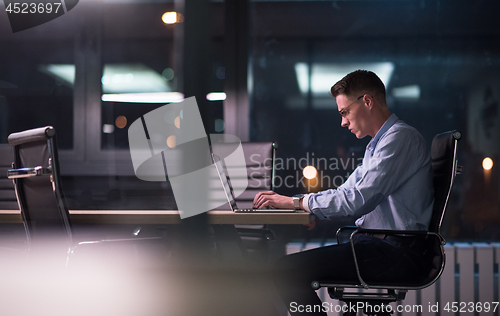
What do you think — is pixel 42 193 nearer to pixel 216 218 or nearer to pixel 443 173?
pixel 216 218

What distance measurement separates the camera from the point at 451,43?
3562 millimetres

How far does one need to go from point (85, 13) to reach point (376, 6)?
2905 mm

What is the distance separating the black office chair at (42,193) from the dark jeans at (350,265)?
2.15 feet

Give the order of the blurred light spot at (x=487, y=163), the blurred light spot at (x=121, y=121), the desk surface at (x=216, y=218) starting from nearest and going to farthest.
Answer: the desk surface at (x=216, y=218)
the blurred light spot at (x=487, y=163)
the blurred light spot at (x=121, y=121)

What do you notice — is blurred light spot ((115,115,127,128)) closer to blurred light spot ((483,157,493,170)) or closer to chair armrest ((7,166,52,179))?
chair armrest ((7,166,52,179))

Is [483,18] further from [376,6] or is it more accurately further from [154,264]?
[154,264]

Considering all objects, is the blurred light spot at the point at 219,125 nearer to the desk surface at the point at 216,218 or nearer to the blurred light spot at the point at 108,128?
the blurred light spot at the point at 108,128

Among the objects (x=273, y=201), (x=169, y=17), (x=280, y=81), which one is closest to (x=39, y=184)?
(x=273, y=201)

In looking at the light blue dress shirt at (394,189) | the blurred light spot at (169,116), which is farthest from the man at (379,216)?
the blurred light spot at (169,116)

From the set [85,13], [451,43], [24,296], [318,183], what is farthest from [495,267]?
[85,13]

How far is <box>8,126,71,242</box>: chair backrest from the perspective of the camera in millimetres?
1656

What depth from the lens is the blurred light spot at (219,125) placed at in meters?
3.74

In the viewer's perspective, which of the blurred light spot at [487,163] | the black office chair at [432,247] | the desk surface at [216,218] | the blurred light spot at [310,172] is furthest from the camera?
the blurred light spot at [310,172]

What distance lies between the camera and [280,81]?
3.72 meters
